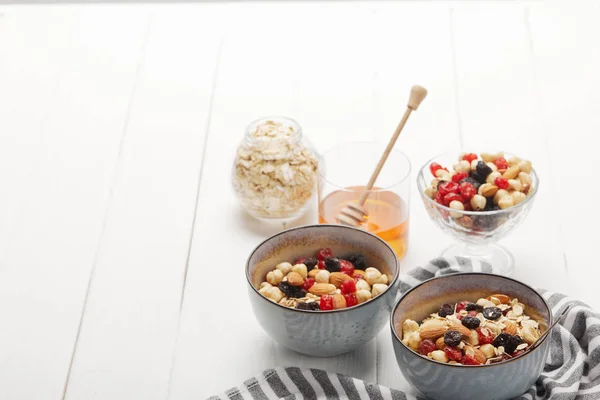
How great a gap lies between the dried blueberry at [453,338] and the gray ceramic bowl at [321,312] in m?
0.13

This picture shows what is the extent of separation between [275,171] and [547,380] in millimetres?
665

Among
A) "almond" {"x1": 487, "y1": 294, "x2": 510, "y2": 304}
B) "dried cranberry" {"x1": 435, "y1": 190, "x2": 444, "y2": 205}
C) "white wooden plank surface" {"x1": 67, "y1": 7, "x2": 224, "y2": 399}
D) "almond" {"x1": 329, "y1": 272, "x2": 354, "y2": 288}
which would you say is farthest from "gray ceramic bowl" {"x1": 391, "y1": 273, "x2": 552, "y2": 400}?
"white wooden plank surface" {"x1": 67, "y1": 7, "x2": 224, "y2": 399}

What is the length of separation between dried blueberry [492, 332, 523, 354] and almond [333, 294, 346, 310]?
0.24 metres

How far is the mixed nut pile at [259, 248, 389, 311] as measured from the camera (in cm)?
165

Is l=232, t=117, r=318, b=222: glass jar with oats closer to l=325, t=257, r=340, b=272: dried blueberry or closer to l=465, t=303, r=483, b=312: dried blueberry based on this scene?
l=325, t=257, r=340, b=272: dried blueberry

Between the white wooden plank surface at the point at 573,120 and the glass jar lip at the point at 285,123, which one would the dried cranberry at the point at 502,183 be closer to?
the white wooden plank surface at the point at 573,120

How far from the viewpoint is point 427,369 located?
4.92 ft

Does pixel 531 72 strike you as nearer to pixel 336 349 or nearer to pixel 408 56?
pixel 408 56

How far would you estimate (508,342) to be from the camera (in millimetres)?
1544

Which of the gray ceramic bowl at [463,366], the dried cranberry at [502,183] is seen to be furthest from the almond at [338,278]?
the dried cranberry at [502,183]

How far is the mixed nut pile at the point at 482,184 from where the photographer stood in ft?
A: 5.93

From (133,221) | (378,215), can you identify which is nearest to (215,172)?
(133,221)

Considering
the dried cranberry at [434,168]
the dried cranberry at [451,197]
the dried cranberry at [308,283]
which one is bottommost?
the dried cranberry at [308,283]

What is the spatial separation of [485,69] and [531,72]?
109 millimetres
